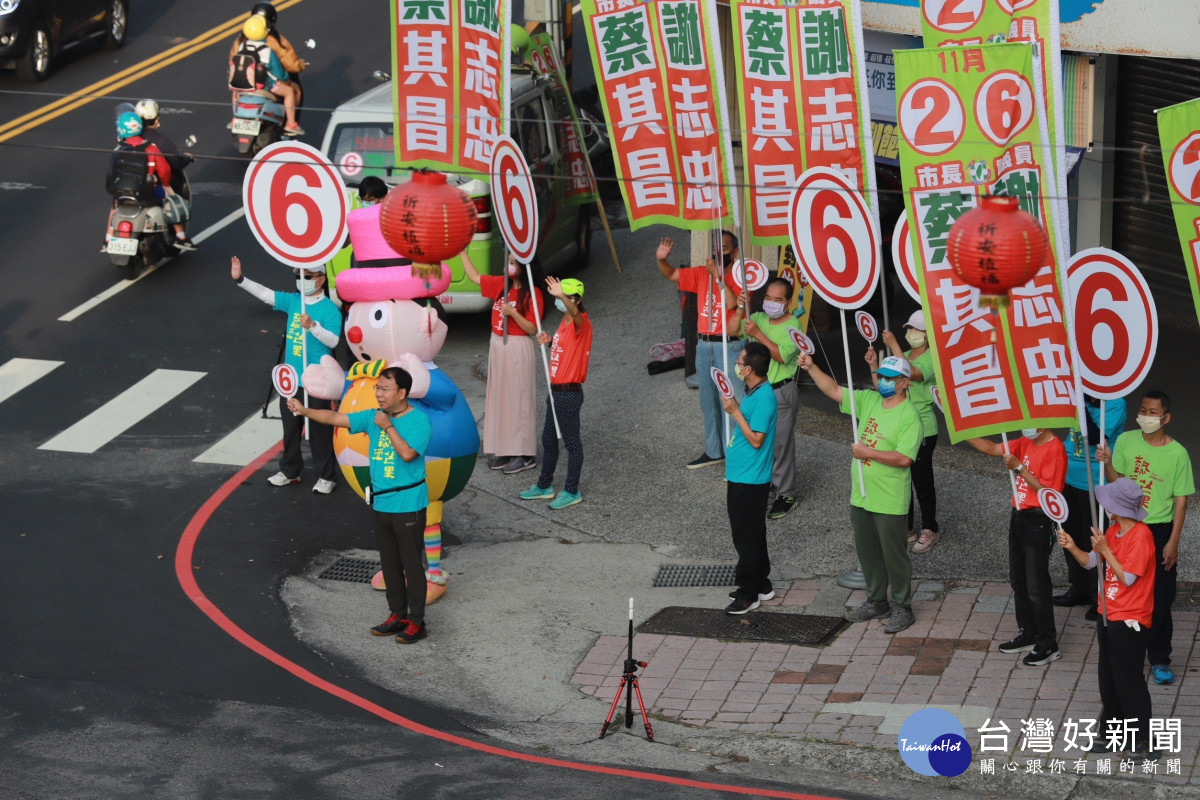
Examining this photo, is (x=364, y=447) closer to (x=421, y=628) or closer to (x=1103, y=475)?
(x=421, y=628)

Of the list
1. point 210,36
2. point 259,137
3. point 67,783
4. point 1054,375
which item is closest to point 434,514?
point 67,783

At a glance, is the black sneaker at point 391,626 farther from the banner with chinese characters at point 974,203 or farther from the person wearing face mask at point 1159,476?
the person wearing face mask at point 1159,476

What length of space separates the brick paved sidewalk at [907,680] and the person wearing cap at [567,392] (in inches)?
98.9

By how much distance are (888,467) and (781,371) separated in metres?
2.15

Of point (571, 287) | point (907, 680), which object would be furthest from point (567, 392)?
point (907, 680)

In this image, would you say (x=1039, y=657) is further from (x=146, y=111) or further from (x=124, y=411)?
(x=146, y=111)

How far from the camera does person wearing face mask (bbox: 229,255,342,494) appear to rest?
1279 centimetres

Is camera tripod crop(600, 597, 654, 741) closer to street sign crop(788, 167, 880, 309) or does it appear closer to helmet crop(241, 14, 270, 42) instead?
street sign crop(788, 167, 880, 309)

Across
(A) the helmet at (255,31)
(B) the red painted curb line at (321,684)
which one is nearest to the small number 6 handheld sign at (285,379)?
(B) the red painted curb line at (321,684)

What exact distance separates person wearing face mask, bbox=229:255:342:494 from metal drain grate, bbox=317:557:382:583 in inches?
48.8

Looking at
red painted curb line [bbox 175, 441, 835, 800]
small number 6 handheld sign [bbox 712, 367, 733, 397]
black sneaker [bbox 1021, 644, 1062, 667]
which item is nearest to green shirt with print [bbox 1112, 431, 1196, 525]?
black sneaker [bbox 1021, 644, 1062, 667]

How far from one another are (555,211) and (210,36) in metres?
10.7

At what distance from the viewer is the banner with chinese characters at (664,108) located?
484 inches

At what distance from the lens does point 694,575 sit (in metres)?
12.2
